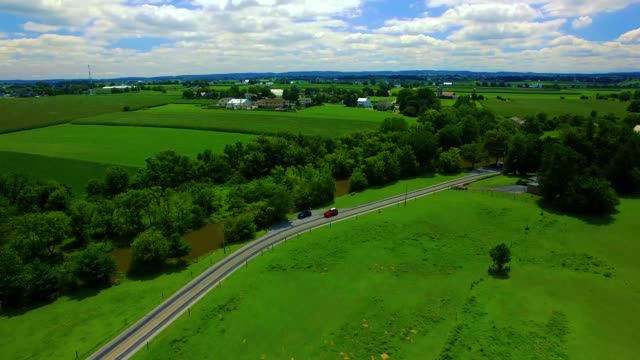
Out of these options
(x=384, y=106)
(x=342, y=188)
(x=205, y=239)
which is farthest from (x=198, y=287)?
(x=384, y=106)

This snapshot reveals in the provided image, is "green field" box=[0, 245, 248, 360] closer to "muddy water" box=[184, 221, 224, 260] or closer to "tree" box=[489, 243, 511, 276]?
"muddy water" box=[184, 221, 224, 260]

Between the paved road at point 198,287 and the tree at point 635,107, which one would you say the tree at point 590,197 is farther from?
the tree at point 635,107

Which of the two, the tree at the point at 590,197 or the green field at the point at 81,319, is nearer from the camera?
the green field at the point at 81,319

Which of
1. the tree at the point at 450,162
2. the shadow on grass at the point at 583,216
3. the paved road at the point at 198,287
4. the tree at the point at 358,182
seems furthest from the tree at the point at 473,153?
the tree at the point at 358,182

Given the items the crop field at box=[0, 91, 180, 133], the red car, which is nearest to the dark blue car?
the red car

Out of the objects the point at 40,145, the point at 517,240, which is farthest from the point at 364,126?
the point at 40,145

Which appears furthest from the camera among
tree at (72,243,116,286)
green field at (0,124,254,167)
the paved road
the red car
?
green field at (0,124,254,167)

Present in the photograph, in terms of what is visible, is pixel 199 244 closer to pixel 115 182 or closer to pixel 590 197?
pixel 115 182
